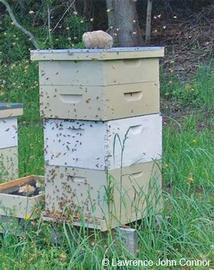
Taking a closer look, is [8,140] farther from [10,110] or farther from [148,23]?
[148,23]

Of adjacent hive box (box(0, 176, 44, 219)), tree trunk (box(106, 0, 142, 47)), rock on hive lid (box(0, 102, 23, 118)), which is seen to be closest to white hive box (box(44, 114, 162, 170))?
A: adjacent hive box (box(0, 176, 44, 219))

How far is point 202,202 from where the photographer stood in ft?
12.2

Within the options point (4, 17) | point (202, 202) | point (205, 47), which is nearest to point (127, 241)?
point (202, 202)

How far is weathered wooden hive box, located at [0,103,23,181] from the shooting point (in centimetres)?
433

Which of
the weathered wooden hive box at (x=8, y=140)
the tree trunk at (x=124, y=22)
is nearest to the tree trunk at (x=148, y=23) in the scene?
the tree trunk at (x=124, y=22)

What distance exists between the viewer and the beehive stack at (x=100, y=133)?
3.29 meters

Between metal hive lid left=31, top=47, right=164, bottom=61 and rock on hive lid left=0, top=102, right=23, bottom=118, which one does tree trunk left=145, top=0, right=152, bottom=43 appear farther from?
metal hive lid left=31, top=47, right=164, bottom=61

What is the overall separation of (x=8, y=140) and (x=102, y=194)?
4.22 ft

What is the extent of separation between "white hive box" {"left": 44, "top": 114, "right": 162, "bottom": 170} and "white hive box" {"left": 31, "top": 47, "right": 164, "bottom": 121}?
45 mm

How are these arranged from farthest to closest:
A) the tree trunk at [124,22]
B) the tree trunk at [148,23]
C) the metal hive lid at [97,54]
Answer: the tree trunk at [148,23], the tree trunk at [124,22], the metal hive lid at [97,54]

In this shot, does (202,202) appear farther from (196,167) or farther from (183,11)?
(183,11)

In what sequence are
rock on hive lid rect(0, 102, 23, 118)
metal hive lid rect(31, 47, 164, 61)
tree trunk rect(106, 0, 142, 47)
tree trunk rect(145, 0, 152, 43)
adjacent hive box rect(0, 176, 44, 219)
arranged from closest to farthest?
metal hive lid rect(31, 47, 164, 61) < adjacent hive box rect(0, 176, 44, 219) < rock on hive lid rect(0, 102, 23, 118) < tree trunk rect(106, 0, 142, 47) < tree trunk rect(145, 0, 152, 43)

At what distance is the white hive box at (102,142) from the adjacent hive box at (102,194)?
0.14 feet

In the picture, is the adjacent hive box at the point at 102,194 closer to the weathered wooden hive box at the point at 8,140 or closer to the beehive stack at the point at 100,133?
the beehive stack at the point at 100,133
